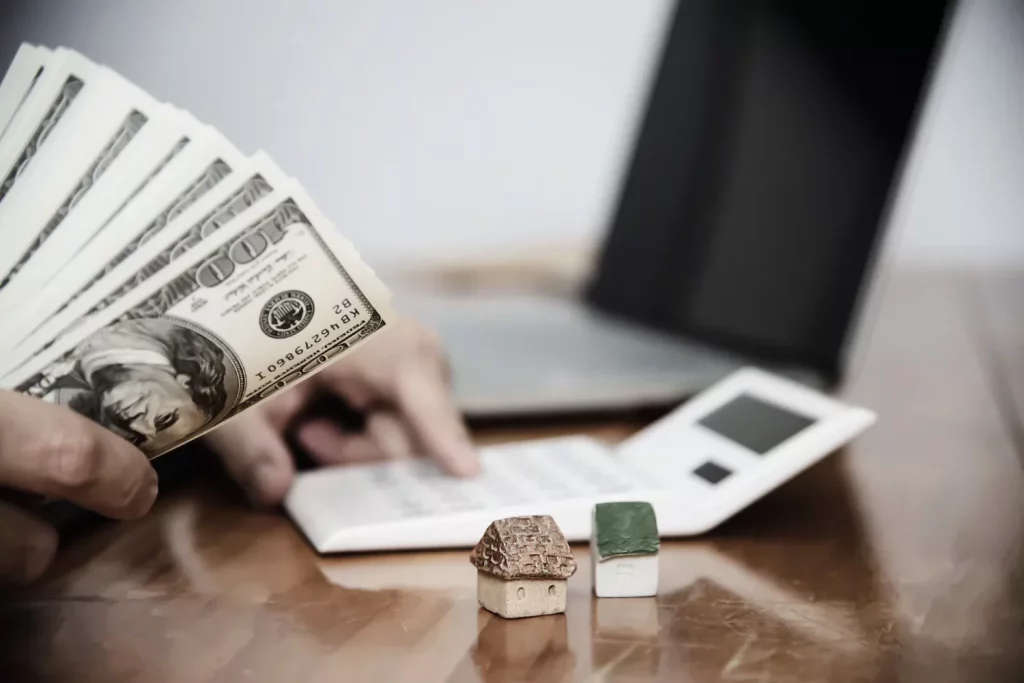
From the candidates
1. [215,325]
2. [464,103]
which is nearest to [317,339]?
[215,325]

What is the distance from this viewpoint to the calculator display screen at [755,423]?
726 millimetres

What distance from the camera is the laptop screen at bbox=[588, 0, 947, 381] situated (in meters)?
0.98

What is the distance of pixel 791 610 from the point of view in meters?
0.58

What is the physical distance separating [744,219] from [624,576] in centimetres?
60

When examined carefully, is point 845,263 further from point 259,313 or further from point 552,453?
point 259,313

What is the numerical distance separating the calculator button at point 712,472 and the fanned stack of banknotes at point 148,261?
260 mm

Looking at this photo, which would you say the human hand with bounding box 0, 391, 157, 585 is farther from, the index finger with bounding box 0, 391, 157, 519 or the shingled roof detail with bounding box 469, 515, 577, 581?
the shingled roof detail with bounding box 469, 515, 577, 581

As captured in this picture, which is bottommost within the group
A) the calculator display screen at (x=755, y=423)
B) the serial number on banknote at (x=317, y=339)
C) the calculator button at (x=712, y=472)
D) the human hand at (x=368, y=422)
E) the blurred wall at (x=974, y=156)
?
the human hand at (x=368, y=422)

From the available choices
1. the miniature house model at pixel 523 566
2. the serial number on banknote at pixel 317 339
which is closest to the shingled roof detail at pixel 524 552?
the miniature house model at pixel 523 566

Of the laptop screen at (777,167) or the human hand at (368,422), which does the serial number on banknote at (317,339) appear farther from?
the laptop screen at (777,167)

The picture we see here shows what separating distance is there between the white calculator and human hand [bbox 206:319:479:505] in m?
0.02

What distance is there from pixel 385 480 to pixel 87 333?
0.78 feet

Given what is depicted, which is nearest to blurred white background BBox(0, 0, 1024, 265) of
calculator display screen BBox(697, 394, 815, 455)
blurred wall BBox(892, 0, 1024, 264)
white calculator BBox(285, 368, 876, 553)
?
blurred wall BBox(892, 0, 1024, 264)

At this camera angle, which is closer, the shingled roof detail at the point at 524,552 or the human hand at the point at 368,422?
the shingled roof detail at the point at 524,552
